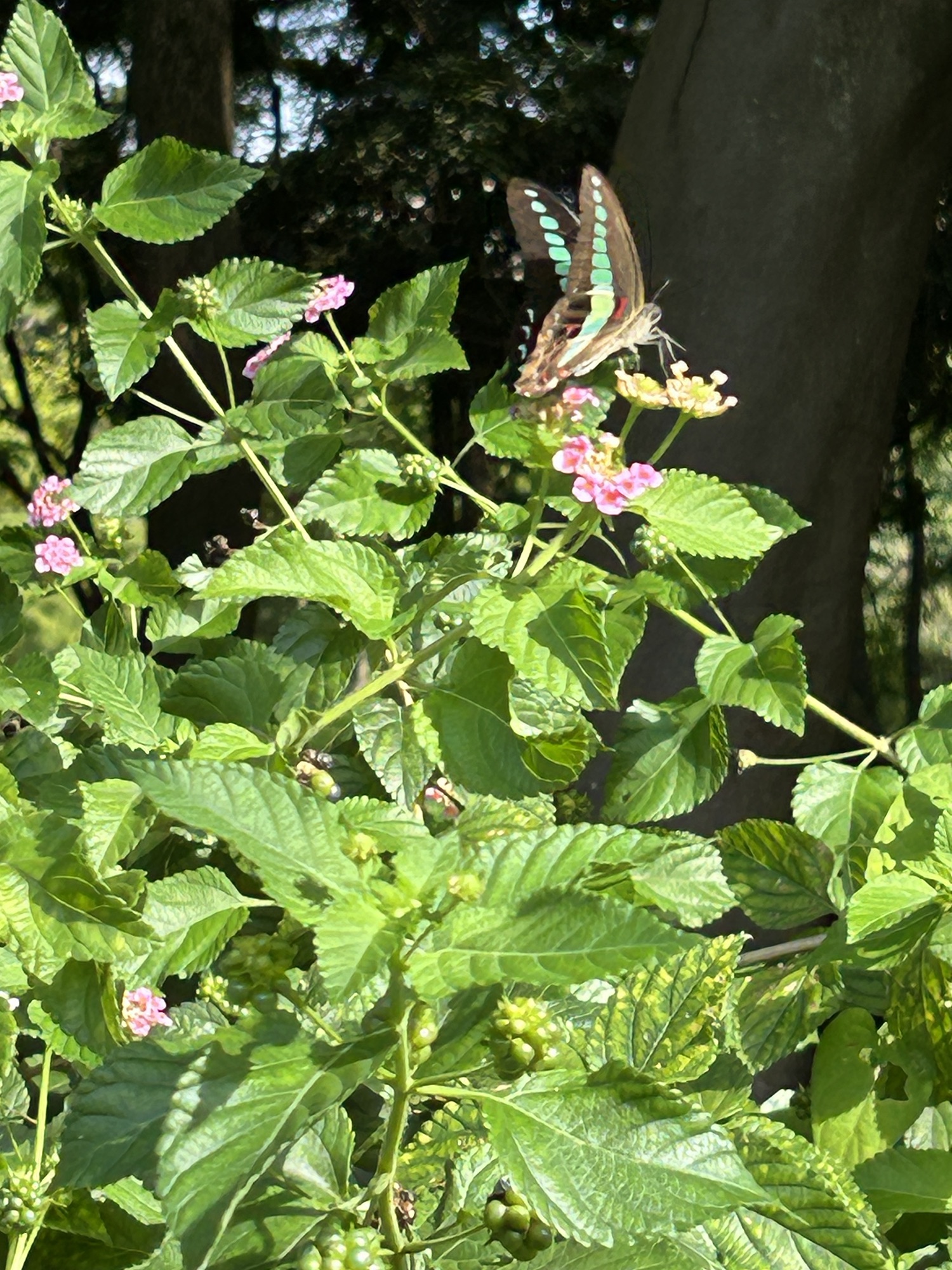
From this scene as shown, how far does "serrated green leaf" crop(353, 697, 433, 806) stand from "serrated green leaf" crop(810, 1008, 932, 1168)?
1.02 ft

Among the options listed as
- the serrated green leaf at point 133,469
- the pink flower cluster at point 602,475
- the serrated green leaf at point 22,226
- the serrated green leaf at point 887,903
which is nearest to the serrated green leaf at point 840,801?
the serrated green leaf at point 887,903

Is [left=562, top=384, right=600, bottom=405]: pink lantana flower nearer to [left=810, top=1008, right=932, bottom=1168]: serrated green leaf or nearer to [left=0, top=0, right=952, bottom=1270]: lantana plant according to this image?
Result: [left=0, top=0, right=952, bottom=1270]: lantana plant

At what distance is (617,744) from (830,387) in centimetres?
129

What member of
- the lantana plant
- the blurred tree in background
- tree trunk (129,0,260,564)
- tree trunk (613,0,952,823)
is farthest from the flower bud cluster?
tree trunk (129,0,260,564)

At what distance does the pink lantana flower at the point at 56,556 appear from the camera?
123 cm

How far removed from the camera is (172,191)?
3.14 ft

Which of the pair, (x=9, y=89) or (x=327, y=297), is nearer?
(x=9, y=89)

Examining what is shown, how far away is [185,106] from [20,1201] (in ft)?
8.29

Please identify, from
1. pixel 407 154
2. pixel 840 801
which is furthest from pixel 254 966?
pixel 407 154

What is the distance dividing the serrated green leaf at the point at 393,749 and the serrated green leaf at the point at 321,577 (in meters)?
0.12

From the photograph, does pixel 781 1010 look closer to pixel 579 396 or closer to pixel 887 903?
pixel 887 903

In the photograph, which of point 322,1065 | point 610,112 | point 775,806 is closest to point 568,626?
point 322,1065

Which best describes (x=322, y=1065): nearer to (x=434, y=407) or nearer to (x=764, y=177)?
(x=764, y=177)

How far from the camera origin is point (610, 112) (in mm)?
2543
